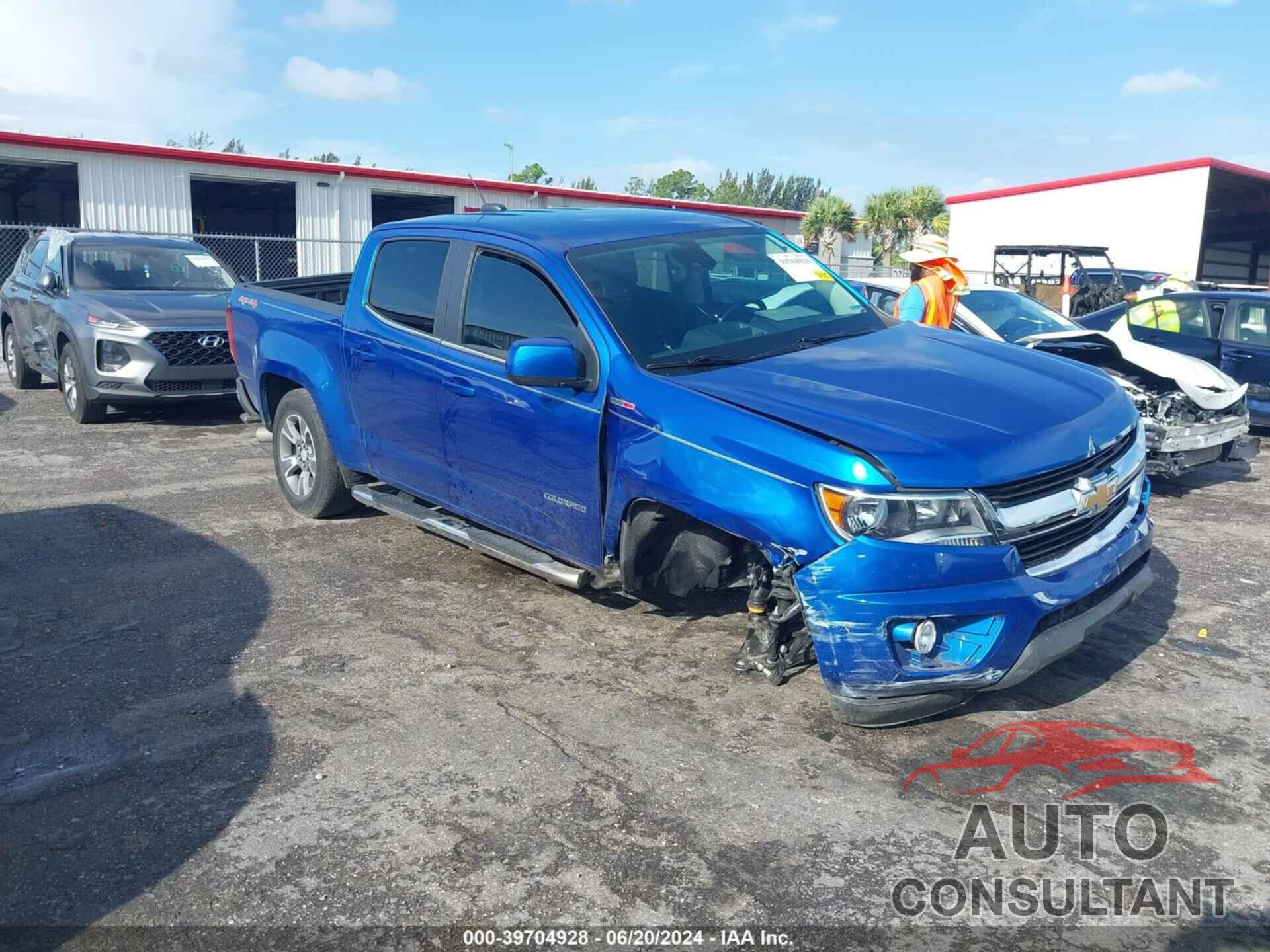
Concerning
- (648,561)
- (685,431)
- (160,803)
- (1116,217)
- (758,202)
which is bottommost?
(160,803)

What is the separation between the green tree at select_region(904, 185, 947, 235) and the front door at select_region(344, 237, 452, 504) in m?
37.1

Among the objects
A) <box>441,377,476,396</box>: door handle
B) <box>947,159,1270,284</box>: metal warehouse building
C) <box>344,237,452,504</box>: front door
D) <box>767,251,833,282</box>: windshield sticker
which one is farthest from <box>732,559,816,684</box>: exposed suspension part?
<box>947,159,1270,284</box>: metal warehouse building

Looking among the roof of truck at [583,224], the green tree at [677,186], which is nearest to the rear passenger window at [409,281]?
the roof of truck at [583,224]

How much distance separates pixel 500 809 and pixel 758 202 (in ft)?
387

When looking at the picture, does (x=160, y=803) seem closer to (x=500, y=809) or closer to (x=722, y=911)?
(x=500, y=809)

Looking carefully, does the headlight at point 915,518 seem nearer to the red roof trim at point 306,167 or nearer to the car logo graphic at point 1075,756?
the car logo graphic at point 1075,756

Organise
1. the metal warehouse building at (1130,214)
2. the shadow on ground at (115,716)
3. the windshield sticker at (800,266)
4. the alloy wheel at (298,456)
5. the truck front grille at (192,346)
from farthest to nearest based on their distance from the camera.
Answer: the metal warehouse building at (1130,214) → the truck front grille at (192,346) → the alloy wheel at (298,456) → the windshield sticker at (800,266) → the shadow on ground at (115,716)

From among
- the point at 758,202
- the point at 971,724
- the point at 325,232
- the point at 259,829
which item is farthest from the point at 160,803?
the point at 758,202

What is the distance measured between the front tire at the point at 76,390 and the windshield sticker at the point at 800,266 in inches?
297

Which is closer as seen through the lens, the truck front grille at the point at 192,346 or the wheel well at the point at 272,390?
the wheel well at the point at 272,390

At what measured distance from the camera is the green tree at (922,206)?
40.1 metres

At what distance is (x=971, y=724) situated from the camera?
4047mm

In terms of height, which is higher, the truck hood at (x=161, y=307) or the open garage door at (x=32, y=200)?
the open garage door at (x=32, y=200)

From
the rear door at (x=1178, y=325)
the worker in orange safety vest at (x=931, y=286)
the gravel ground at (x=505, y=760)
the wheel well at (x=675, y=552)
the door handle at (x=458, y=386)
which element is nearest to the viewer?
the gravel ground at (x=505, y=760)
